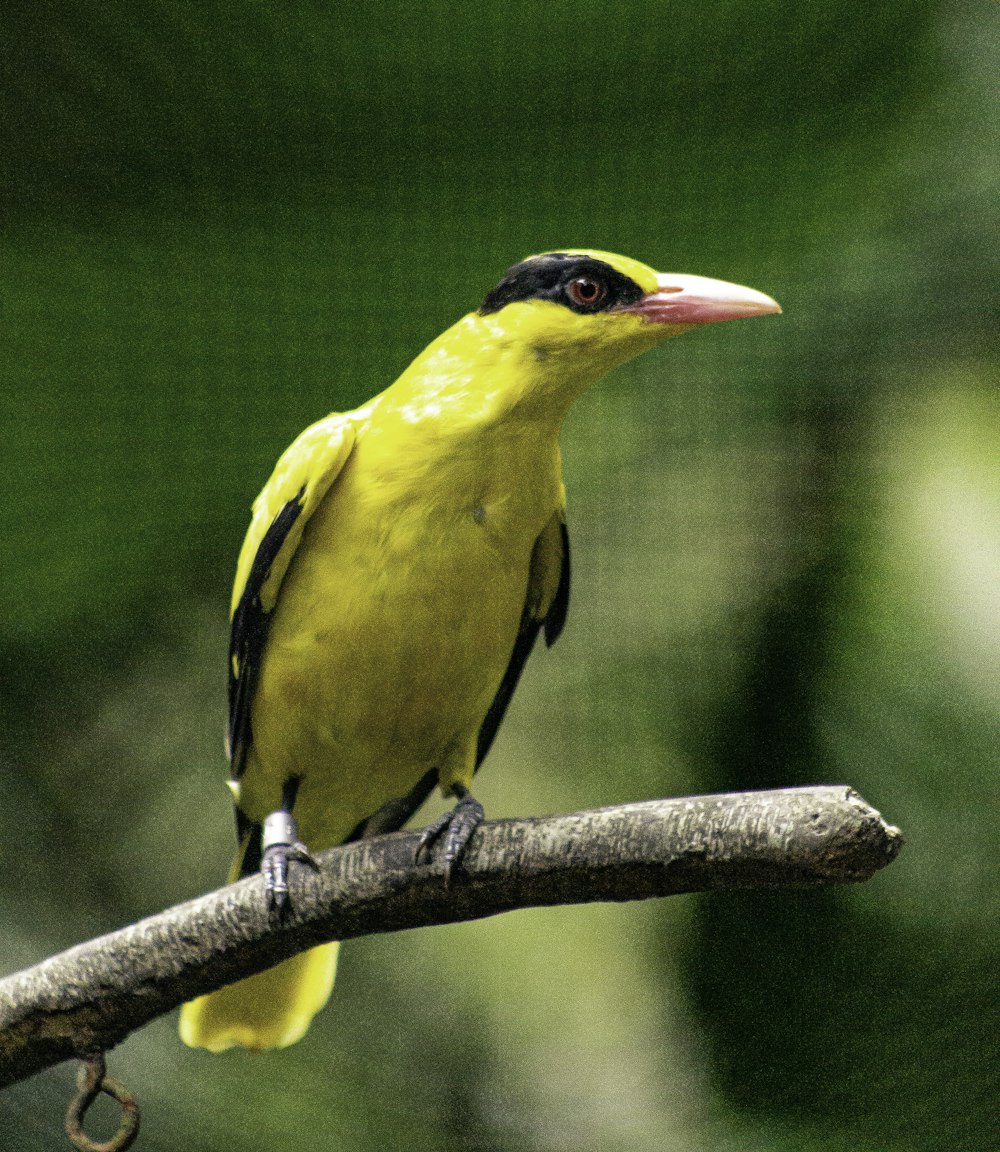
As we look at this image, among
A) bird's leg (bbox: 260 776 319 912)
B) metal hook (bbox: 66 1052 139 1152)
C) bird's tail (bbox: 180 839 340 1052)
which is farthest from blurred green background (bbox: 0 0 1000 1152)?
metal hook (bbox: 66 1052 139 1152)

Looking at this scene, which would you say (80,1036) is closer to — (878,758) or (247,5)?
(878,758)

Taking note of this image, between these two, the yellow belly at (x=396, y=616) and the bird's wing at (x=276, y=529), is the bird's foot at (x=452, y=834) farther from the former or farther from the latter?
the bird's wing at (x=276, y=529)

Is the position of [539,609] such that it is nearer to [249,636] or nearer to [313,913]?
[249,636]

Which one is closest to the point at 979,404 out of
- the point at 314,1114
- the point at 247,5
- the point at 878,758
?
the point at 878,758

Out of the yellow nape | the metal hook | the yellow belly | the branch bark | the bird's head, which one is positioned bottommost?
the yellow nape

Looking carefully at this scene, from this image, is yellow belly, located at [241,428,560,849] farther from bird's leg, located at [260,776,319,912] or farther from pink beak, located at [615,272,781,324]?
pink beak, located at [615,272,781,324]
